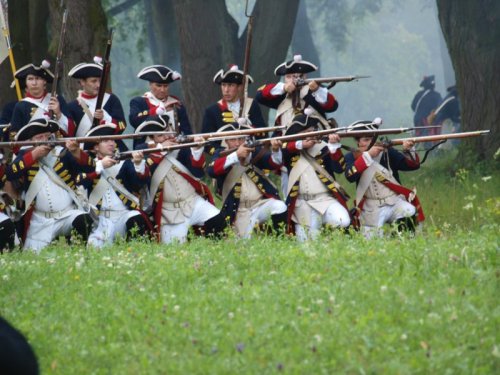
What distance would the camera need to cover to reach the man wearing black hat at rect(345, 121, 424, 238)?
45.0 ft

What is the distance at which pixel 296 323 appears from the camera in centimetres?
849

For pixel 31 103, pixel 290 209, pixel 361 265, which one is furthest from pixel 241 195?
pixel 361 265

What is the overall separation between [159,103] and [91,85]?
2.70ft

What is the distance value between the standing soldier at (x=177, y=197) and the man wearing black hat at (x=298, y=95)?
107 cm

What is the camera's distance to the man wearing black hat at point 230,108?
14.1 metres

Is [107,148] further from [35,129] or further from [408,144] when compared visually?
[408,144]

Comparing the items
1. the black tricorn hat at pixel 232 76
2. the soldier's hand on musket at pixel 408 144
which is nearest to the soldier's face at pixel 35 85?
the black tricorn hat at pixel 232 76

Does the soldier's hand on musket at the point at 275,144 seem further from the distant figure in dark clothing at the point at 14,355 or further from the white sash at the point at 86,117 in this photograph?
the distant figure in dark clothing at the point at 14,355

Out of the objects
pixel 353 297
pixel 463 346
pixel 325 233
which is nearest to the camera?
pixel 463 346

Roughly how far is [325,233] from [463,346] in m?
4.95

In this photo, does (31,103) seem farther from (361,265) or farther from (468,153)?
(468,153)

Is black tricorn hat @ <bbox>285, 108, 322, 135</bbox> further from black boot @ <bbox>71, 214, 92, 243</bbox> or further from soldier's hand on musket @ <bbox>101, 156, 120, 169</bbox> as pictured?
black boot @ <bbox>71, 214, 92, 243</bbox>

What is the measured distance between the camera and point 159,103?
46.5 ft

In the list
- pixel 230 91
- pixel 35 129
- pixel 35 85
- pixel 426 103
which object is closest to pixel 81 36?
pixel 35 85
